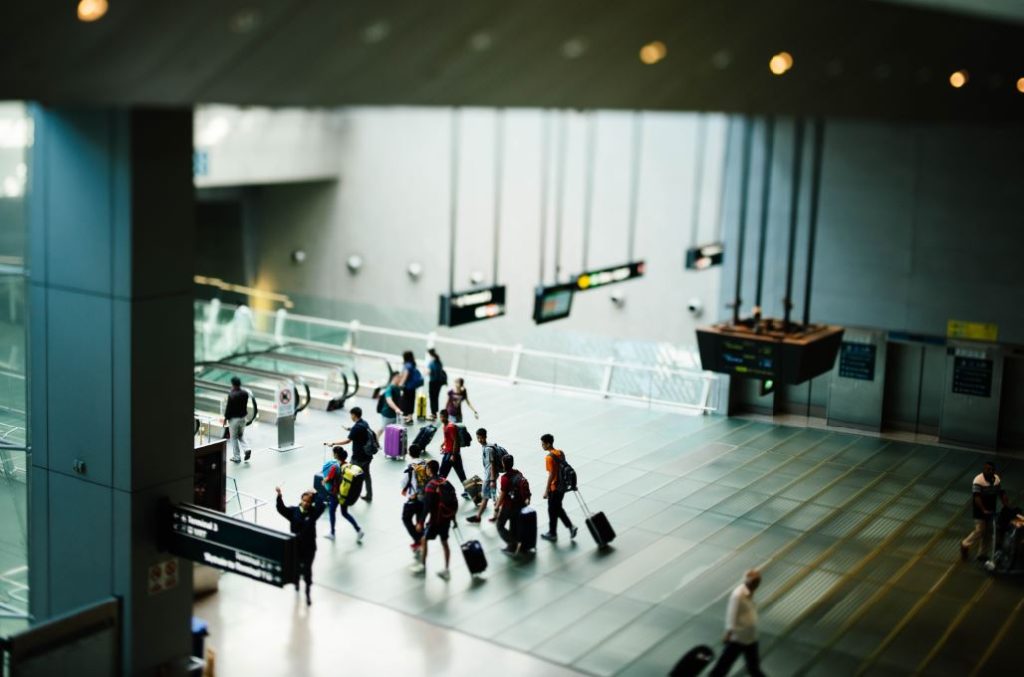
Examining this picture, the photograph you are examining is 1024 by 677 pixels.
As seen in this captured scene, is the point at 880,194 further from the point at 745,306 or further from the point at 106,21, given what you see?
the point at 106,21

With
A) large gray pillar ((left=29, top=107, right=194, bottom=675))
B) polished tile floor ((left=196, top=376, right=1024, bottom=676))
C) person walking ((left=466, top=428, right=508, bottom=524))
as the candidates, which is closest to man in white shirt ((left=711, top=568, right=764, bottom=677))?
polished tile floor ((left=196, top=376, right=1024, bottom=676))

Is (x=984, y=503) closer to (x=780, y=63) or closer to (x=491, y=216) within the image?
(x=780, y=63)

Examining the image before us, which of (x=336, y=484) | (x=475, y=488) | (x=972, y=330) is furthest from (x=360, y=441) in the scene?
(x=972, y=330)

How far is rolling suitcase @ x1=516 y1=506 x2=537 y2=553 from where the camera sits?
13695 millimetres

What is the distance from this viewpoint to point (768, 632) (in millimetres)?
11977

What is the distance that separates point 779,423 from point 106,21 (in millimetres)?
15644

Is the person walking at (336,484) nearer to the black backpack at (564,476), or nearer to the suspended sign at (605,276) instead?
the black backpack at (564,476)

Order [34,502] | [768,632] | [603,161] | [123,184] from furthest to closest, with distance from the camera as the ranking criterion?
[603,161] → [768,632] → [34,502] → [123,184]

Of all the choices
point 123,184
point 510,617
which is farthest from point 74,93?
point 510,617

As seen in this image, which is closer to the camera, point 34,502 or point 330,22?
point 330,22

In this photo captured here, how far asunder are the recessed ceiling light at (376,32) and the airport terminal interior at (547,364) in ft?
Result: 0.12

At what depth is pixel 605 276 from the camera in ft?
60.6

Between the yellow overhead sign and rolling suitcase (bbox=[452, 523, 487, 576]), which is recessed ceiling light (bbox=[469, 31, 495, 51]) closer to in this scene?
rolling suitcase (bbox=[452, 523, 487, 576])

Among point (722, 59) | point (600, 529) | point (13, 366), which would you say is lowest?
point (600, 529)
